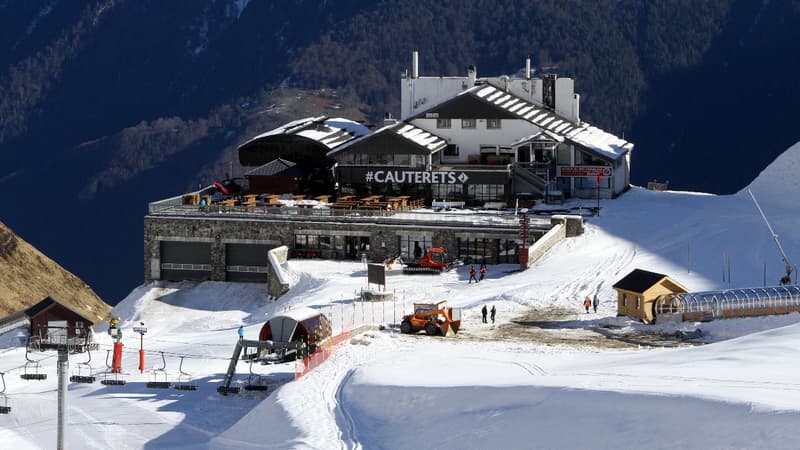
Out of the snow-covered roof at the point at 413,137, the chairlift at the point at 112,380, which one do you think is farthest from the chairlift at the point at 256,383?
the snow-covered roof at the point at 413,137

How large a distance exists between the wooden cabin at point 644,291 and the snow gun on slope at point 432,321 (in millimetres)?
6912

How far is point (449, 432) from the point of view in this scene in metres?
46.3

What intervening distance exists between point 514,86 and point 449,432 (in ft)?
193

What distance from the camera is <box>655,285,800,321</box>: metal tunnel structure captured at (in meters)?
62.1

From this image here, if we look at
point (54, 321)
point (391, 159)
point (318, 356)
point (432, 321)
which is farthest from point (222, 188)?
point (318, 356)

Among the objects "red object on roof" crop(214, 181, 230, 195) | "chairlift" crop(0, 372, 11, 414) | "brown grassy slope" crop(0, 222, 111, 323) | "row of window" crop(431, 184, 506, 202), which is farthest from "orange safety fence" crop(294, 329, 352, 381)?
"brown grassy slope" crop(0, 222, 111, 323)

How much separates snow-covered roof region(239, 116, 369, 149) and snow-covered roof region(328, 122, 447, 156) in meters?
4.36

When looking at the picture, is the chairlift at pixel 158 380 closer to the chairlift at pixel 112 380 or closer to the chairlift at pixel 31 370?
the chairlift at pixel 112 380

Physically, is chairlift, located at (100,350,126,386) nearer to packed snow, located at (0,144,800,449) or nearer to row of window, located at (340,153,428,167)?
packed snow, located at (0,144,800,449)

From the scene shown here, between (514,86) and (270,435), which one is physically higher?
(514,86)

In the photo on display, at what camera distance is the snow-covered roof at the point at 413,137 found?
92812 millimetres

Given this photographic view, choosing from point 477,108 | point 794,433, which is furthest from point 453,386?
point 477,108

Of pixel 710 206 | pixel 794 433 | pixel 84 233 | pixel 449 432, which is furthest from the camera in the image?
pixel 84 233

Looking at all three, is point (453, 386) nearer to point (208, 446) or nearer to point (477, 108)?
point (208, 446)
